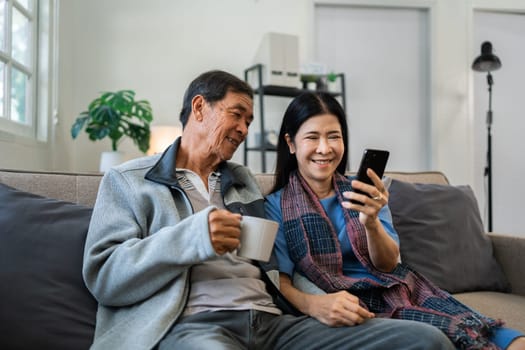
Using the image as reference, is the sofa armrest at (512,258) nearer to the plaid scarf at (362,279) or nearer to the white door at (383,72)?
the plaid scarf at (362,279)

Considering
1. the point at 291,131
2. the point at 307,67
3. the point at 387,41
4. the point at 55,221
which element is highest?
the point at 387,41

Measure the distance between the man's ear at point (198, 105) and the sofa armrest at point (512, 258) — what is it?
1171 mm

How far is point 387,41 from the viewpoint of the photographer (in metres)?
4.21

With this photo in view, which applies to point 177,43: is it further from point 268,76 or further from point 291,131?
point 291,131

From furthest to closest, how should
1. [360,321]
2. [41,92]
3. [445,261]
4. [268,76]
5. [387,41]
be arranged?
1. [387,41]
2. [268,76]
3. [41,92]
4. [445,261]
5. [360,321]

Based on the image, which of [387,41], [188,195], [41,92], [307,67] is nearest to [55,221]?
[188,195]

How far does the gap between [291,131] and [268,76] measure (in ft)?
7.00

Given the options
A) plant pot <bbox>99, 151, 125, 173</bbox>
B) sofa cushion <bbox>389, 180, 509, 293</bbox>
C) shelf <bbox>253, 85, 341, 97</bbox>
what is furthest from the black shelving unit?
sofa cushion <bbox>389, 180, 509, 293</bbox>

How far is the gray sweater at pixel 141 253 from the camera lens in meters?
1.02

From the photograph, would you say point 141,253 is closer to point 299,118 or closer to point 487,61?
point 299,118

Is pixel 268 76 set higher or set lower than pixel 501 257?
higher

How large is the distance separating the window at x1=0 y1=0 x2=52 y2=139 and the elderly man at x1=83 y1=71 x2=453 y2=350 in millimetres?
1632

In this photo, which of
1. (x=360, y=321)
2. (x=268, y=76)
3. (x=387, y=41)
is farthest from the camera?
(x=387, y=41)

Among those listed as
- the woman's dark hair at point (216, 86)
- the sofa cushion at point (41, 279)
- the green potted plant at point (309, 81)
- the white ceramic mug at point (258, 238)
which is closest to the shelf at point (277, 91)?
the green potted plant at point (309, 81)
